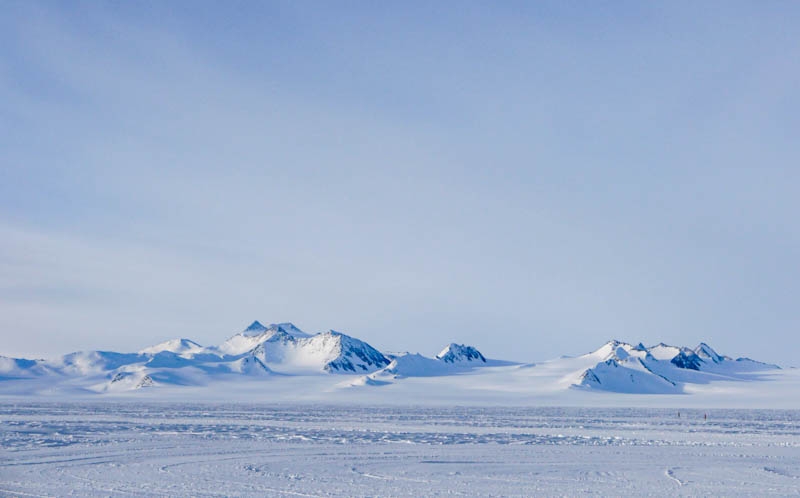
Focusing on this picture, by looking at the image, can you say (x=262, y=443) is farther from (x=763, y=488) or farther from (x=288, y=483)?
(x=763, y=488)

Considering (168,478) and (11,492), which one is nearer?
(11,492)

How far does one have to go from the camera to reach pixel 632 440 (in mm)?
41938

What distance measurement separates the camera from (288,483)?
24.1 meters

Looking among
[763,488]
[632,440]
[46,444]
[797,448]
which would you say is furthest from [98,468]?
[797,448]

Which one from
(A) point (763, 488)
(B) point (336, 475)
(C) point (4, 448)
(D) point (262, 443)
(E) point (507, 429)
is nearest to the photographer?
(A) point (763, 488)

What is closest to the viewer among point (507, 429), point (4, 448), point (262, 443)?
point (4, 448)

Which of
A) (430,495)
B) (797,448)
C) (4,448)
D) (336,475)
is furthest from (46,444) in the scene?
(797,448)

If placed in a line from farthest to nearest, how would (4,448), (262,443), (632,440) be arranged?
(632,440) → (262,443) → (4,448)

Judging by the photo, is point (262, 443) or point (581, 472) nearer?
point (581, 472)

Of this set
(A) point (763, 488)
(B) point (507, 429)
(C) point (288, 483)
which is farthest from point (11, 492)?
(B) point (507, 429)

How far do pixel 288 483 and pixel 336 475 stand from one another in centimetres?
216

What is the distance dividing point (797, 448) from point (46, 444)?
31.3 metres

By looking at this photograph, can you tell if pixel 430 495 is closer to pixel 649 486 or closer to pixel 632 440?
pixel 649 486

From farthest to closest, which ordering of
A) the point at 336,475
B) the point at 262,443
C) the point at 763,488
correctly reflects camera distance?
the point at 262,443
the point at 336,475
the point at 763,488
